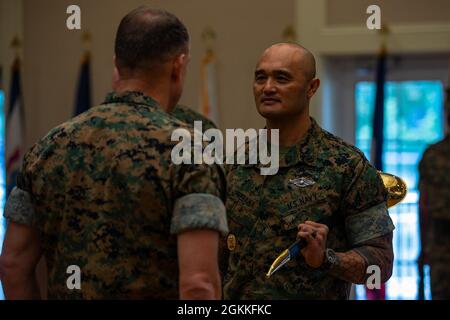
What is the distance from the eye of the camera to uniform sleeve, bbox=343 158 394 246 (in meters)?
2.54

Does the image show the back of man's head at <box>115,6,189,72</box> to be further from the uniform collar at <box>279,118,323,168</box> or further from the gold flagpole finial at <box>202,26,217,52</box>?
the gold flagpole finial at <box>202,26,217,52</box>

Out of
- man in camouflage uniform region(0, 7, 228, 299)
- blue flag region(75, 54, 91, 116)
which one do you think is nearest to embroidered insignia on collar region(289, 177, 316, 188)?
man in camouflage uniform region(0, 7, 228, 299)

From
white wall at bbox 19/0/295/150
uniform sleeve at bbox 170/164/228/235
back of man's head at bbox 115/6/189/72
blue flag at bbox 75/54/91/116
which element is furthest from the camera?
blue flag at bbox 75/54/91/116

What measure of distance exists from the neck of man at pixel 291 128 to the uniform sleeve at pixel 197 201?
3.02 feet

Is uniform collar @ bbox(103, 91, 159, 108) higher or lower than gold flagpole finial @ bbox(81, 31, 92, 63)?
lower

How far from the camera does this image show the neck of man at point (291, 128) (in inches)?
108

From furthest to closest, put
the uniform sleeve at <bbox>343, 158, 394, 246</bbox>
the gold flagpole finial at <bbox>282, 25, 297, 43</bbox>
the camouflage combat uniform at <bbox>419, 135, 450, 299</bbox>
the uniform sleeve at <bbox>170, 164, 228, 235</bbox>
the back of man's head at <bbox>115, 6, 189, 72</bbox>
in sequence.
→ the gold flagpole finial at <bbox>282, 25, 297, 43</bbox>
the camouflage combat uniform at <bbox>419, 135, 450, 299</bbox>
the uniform sleeve at <bbox>343, 158, 394, 246</bbox>
the back of man's head at <bbox>115, 6, 189, 72</bbox>
the uniform sleeve at <bbox>170, 164, 228, 235</bbox>

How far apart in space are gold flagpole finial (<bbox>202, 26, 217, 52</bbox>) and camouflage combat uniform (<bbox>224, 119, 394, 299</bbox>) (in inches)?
130

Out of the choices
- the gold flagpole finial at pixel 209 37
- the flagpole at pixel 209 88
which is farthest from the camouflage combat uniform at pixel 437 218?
the gold flagpole finial at pixel 209 37

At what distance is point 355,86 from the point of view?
5.88 meters

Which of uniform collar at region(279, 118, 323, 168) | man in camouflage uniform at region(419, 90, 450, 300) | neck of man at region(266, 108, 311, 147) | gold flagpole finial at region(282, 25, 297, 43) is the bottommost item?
man in camouflage uniform at region(419, 90, 450, 300)
